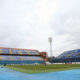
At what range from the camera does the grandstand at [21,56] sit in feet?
227

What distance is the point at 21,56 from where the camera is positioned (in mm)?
78312

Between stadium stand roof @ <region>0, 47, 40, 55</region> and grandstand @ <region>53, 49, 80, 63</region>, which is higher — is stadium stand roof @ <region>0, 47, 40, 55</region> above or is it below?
above

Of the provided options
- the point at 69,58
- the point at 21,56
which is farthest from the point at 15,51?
the point at 69,58

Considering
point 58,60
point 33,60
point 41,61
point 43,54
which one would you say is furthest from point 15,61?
point 58,60

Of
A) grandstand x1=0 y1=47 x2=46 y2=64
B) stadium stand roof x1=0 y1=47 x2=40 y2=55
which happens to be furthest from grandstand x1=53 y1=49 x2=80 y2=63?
stadium stand roof x1=0 y1=47 x2=40 y2=55

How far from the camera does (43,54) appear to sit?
83562 millimetres

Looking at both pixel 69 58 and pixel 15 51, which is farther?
pixel 15 51

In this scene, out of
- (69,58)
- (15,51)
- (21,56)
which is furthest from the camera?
(15,51)

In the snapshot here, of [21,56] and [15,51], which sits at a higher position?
[15,51]

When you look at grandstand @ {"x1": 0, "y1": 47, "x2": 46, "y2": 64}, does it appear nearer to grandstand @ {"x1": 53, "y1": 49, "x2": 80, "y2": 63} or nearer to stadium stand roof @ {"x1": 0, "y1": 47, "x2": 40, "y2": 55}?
stadium stand roof @ {"x1": 0, "y1": 47, "x2": 40, "y2": 55}

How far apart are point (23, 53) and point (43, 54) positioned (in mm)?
14722

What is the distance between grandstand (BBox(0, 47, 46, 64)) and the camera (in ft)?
227

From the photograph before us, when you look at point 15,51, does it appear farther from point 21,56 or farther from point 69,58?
point 69,58

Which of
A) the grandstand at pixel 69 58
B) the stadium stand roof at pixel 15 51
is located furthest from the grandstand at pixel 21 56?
the grandstand at pixel 69 58
